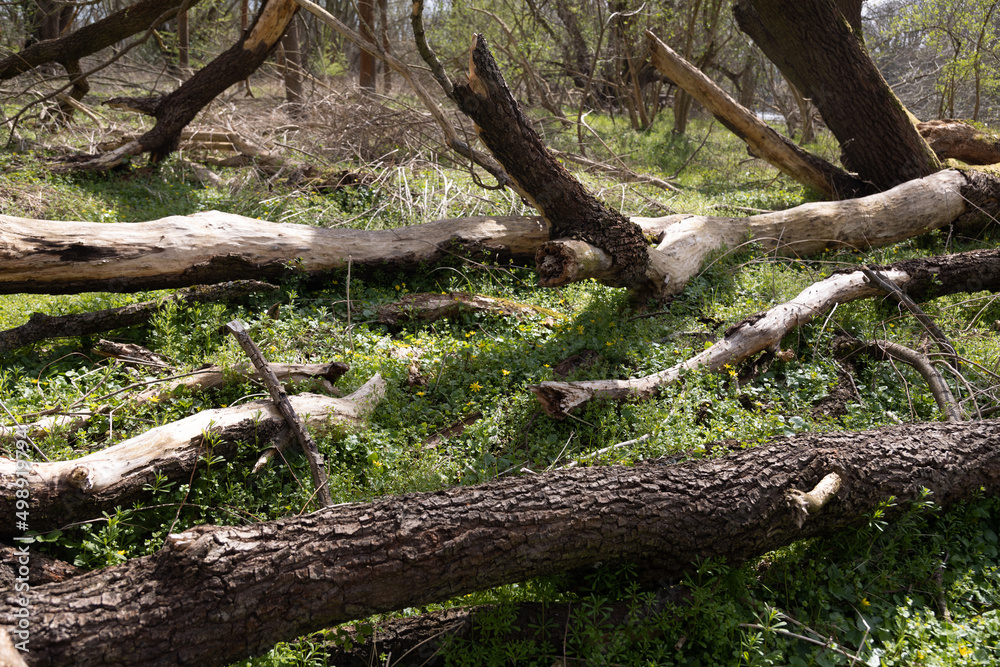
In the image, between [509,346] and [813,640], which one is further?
[509,346]

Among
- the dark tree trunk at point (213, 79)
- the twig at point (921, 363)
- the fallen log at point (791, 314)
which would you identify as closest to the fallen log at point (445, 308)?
the fallen log at point (791, 314)

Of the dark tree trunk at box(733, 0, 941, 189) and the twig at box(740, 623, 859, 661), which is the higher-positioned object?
the dark tree trunk at box(733, 0, 941, 189)

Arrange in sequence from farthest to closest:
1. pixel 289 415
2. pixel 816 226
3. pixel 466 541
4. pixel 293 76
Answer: pixel 293 76
pixel 816 226
pixel 289 415
pixel 466 541

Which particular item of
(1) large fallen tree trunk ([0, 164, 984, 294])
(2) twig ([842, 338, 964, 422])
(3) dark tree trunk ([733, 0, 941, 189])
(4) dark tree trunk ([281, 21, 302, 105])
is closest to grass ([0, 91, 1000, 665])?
(2) twig ([842, 338, 964, 422])

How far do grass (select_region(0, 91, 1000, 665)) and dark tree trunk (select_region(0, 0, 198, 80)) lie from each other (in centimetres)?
173

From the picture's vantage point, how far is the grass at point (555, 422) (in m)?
2.62

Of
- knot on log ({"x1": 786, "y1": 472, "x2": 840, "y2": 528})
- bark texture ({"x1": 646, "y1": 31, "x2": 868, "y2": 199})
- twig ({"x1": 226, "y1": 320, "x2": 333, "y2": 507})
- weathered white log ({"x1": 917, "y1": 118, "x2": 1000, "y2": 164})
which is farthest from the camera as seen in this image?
weathered white log ({"x1": 917, "y1": 118, "x2": 1000, "y2": 164})

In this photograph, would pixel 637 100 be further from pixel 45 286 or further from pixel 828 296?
pixel 45 286

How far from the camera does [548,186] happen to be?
4.99m

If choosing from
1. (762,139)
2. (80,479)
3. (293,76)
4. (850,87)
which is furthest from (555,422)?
(293,76)

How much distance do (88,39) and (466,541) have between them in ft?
27.3

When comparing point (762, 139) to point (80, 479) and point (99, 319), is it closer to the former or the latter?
point (99, 319)

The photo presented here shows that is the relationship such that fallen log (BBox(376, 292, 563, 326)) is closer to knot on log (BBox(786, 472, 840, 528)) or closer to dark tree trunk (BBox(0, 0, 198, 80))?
knot on log (BBox(786, 472, 840, 528))

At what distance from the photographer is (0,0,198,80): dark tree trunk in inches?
296
